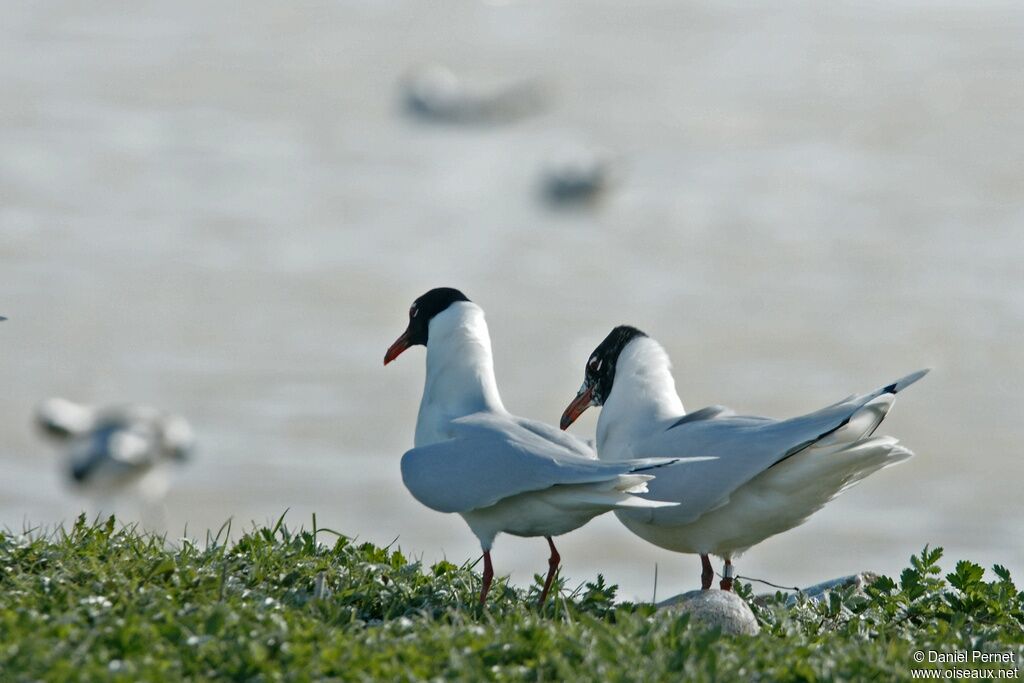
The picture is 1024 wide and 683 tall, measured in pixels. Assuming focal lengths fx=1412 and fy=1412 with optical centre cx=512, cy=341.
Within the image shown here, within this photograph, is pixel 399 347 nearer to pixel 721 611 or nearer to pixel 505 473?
pixel 505 473

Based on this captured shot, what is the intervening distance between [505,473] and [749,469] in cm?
112

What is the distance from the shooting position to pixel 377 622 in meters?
5.37

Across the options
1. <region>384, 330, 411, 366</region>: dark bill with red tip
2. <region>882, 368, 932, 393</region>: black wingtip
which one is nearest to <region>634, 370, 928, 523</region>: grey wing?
<region>882, 368, 932, 393</region>: black wingtip

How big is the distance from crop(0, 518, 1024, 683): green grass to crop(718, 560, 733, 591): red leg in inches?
11.2

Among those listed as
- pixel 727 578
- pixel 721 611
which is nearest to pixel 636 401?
pixel 727 578

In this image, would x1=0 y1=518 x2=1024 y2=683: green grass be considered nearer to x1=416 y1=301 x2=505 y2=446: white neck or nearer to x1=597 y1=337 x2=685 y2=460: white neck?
x1=416 y1=301 x2=505 y2=446: white neck

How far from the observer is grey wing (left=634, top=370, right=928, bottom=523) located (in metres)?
6.15

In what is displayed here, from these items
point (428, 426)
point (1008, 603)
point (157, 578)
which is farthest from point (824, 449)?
point (157, 578)

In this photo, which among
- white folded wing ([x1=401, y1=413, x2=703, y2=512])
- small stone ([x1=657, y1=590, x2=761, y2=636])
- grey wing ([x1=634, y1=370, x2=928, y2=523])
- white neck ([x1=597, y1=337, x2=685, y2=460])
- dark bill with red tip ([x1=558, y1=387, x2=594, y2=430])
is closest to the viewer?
small stone ([x1=657, y1=590, x2=761, y2=636])

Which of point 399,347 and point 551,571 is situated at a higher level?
point 399,347

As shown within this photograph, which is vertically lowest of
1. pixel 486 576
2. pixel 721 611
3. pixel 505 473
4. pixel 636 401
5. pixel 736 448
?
pixel 721 611

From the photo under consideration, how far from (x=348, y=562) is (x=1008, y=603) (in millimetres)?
2950

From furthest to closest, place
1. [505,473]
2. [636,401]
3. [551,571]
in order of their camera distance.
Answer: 1. [636,401]
2. [551,571]
3. [505,473]

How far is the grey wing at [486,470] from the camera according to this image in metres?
5.70
